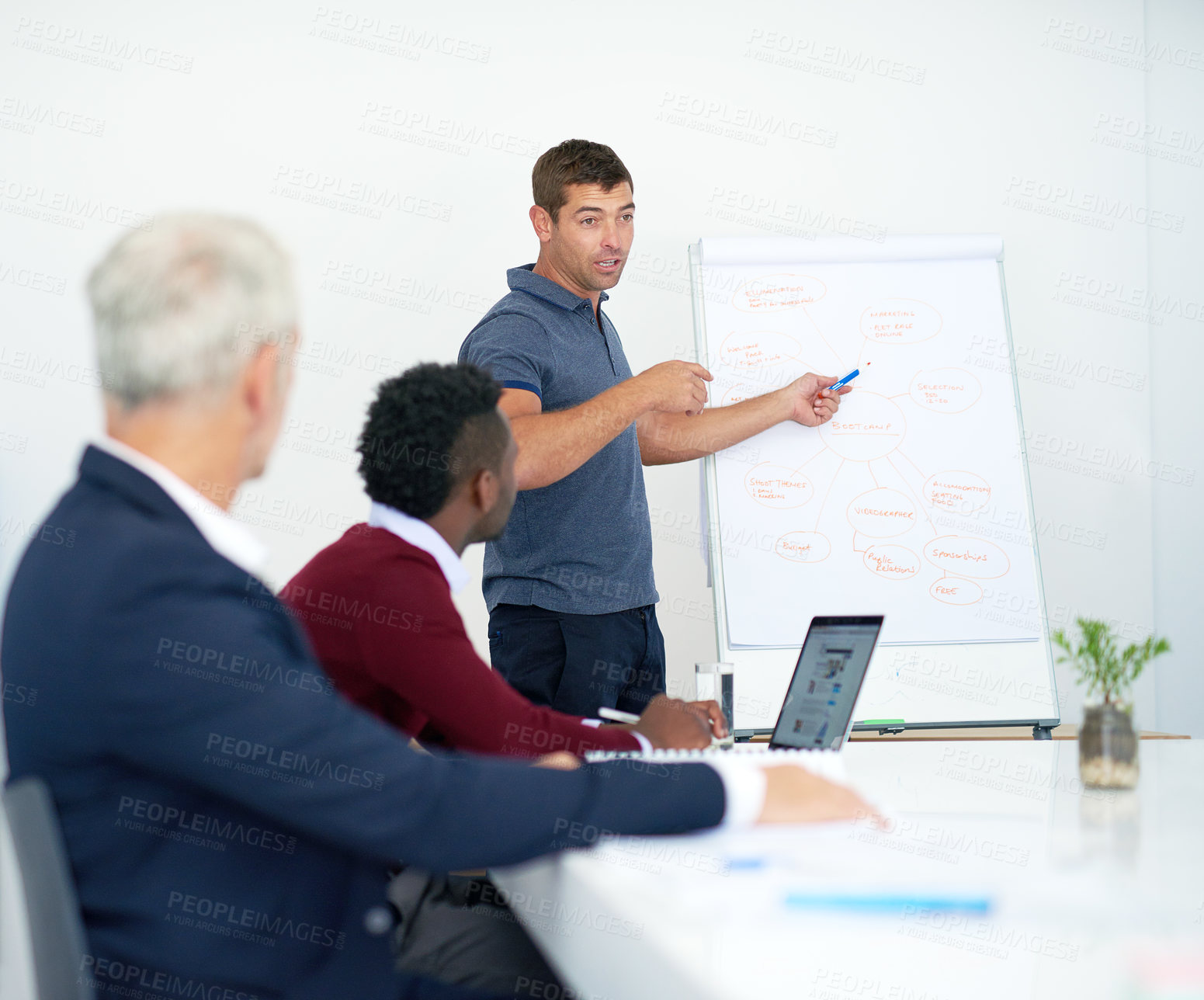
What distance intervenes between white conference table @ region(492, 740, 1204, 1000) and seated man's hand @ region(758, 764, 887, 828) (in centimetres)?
2

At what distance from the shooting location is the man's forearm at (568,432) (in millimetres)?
1970

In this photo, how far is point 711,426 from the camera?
2.42m

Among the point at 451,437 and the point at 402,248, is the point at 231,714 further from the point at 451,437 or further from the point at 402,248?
the point at 402,248

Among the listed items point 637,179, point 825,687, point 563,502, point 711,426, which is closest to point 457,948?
point 825,687

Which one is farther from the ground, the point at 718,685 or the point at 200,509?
the point at 200,509

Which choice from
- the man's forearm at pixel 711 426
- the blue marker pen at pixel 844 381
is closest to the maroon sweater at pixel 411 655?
the man's forearm at pixel 711 426

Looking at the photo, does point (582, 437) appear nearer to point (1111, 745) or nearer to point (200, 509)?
point (1111, 745)

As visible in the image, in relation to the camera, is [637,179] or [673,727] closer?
[673,727]

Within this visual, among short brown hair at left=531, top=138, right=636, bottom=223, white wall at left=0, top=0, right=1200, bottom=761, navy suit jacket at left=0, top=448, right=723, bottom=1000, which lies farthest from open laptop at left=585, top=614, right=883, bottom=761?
white wall at left=0, top=0, right=1200, bottom=761

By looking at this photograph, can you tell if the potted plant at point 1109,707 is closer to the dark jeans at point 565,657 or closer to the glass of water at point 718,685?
the glass of water at point 718,685

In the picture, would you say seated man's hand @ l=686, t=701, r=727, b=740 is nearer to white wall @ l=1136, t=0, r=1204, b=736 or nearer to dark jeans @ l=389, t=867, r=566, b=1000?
dark jeans @ l=389, t=867, r=566, b=1000

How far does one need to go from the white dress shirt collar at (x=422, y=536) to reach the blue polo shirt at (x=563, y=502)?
0.66 m

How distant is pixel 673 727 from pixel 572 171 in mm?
1394

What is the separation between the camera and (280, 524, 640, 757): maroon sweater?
4.01 ft
